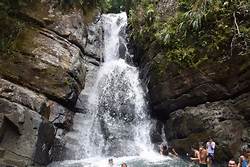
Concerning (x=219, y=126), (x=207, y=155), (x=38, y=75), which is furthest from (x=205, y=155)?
(x=38, y=75)

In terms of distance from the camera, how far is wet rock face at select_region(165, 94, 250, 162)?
14.7 meters

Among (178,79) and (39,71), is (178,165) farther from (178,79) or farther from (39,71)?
(39,71)

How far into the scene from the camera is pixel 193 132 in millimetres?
15883

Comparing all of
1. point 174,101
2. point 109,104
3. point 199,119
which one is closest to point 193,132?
point 199,119

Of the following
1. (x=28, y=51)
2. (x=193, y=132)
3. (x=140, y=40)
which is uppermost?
(x=140, y=40)

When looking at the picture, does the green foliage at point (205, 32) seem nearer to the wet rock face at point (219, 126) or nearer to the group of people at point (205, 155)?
the wet rock face at point (219, 126)

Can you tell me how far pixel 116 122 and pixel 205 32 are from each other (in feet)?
21.8

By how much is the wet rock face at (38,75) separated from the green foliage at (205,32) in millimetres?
4856

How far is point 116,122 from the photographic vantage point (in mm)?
18781

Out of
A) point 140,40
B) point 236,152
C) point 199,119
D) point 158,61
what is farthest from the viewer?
point 140,40

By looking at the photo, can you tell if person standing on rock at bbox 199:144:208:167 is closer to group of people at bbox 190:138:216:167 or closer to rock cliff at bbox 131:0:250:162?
group of people at bbox 190:138:216:167

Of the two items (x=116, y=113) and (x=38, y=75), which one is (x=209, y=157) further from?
(x=38, y=75)

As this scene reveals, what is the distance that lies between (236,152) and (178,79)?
4353 millimetres

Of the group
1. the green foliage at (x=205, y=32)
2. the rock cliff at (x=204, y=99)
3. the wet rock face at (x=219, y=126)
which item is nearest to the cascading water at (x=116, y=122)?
the rock cliff at (x=204, y=99)
